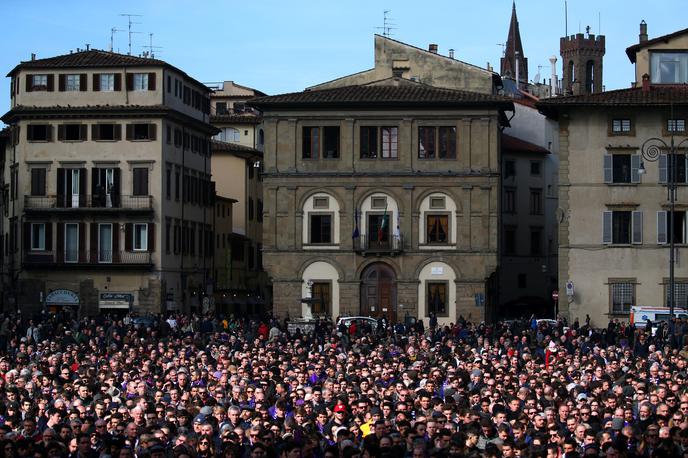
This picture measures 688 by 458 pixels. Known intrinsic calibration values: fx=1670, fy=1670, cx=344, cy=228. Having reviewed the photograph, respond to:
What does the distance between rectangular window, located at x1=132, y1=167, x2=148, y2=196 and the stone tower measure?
4920cm

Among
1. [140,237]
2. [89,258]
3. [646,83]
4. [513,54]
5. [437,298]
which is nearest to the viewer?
Answer: [646,83]

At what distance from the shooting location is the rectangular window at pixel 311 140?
72.2 meters

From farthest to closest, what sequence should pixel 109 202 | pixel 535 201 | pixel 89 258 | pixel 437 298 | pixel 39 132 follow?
pixel 535 201, pixel 39 132, pixel 109 202, pixel 89 258, pixel 437 298

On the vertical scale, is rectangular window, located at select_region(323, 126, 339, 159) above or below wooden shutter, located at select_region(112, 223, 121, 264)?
above

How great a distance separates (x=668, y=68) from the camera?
233 feet

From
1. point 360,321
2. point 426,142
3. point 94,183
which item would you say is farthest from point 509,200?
point 360,321

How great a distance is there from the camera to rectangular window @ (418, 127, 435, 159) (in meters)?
72.0

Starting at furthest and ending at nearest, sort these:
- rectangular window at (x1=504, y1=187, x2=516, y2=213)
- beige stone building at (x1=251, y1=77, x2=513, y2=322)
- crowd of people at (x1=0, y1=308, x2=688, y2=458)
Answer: rectangular window at (x1=504, y1=187, x2=516, y2=213), beige stone building at (x1=251, y1=77, x2=513, y2=322), crowd of people at (x1=0, y1=308, x2=688, y2=458)

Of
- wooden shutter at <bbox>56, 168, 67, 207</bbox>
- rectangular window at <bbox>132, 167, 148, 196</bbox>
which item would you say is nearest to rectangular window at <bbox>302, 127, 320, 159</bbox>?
rectangular window at <bbox>132, 167, 148, 196</bbox>

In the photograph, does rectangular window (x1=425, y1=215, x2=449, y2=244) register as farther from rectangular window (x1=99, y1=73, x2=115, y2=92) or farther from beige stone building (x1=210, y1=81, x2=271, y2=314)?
beige stone building (x1=210, y1=81, x2=271, y2=314)

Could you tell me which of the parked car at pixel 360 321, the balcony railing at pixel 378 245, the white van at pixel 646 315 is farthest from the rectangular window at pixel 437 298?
the white van at pixel 646 315

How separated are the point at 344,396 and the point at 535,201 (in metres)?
63.4

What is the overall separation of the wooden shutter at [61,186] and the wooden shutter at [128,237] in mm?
3295

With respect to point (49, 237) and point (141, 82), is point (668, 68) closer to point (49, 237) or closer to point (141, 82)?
point (141, 82)
